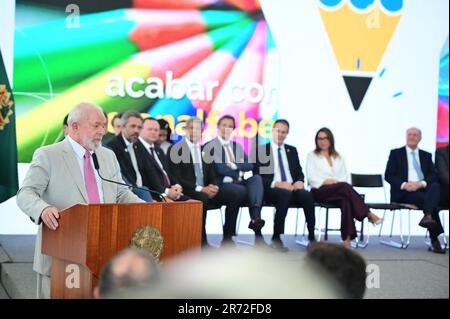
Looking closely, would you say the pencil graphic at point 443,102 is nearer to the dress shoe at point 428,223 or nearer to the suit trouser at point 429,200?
the suit trouser at point 429,200

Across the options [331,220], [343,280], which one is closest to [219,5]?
[331,220]

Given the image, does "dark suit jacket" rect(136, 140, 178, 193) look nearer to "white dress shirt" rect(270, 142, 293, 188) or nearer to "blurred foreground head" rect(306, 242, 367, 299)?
"white dress shirt" rect(270, 142, 293, 188)

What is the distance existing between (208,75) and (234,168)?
4.69ft

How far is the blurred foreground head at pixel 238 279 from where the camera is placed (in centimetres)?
80

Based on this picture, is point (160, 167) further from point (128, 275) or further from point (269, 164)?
point (128, 275)

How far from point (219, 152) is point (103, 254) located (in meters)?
3.96

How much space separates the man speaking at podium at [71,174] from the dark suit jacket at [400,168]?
14.9 feet

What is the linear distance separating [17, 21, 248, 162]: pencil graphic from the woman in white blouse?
1797 millimetres

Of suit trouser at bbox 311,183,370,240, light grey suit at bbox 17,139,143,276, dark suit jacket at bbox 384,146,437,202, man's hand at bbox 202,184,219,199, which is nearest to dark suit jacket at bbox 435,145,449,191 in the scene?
dark suit jacket at bbox 384,146,437,202

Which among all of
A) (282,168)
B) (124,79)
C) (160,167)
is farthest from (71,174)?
(124,79)

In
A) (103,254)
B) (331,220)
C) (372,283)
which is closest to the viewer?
(103,254)

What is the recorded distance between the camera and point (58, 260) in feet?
7.64

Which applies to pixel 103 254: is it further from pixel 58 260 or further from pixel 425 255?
pixel 425 255

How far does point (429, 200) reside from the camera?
625cm
